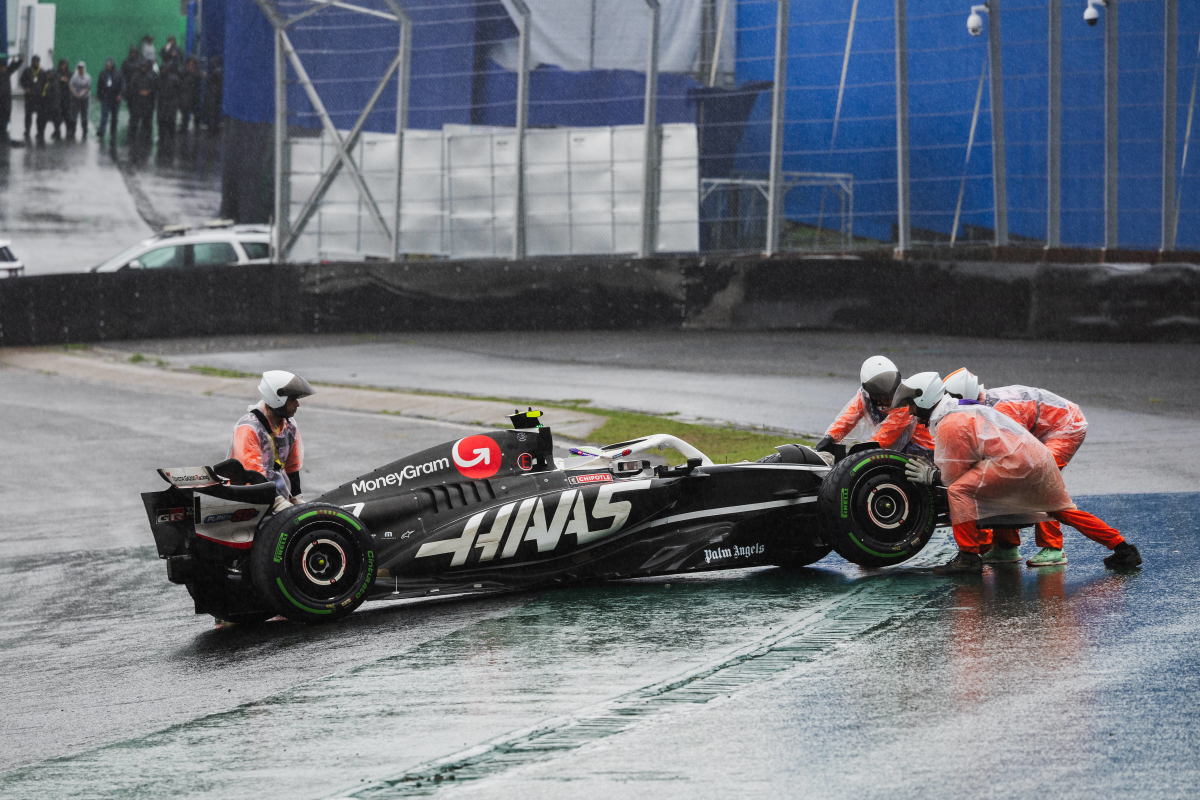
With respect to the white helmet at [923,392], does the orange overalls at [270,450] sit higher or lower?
lower

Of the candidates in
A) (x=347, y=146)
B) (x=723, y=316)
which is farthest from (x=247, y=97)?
(x=723, y=316)

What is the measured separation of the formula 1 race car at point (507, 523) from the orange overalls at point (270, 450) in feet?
1.27

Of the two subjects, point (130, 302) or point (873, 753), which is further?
point (130, 302)

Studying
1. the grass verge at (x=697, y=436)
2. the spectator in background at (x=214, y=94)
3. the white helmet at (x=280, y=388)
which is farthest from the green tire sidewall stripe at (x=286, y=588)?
the spectator in background at (x=214, y=94)

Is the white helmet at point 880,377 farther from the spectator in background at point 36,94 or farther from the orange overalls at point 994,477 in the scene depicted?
the spectator in background at point 36,94

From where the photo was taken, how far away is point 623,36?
67.7 feet

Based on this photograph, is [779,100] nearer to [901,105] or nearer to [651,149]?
[901,105]

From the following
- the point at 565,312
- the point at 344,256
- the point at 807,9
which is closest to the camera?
the point at 807,9

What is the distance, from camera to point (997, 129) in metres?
18.1

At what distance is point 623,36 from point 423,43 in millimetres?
3196

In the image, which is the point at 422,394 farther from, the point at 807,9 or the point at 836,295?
the point at 807,9

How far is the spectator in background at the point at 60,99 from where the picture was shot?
28.2 metres

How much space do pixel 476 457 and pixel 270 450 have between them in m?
1.29

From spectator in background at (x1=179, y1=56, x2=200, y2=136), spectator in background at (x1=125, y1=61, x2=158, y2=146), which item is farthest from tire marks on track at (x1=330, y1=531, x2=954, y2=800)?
spectator in background at (x1=125, y1=61, x2=158, y2=146)
